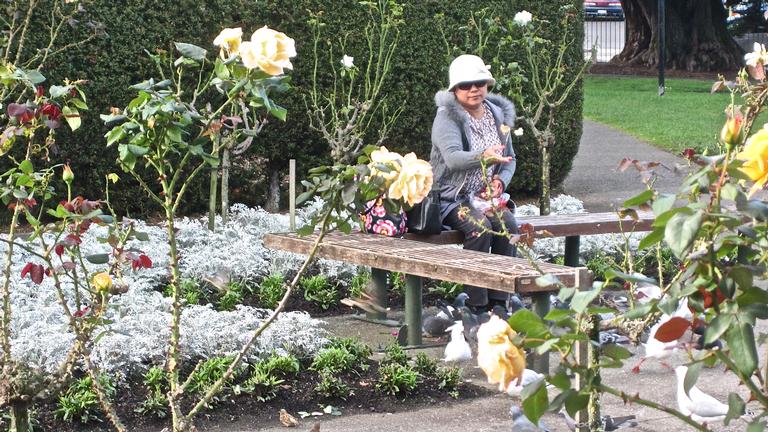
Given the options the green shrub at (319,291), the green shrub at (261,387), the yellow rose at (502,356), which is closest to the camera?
the yellow rose at (502,356)

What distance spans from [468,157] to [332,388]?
5.78 ft

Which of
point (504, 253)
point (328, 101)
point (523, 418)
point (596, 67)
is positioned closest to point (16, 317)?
point (504, 253)

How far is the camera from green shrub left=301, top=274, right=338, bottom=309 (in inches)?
247

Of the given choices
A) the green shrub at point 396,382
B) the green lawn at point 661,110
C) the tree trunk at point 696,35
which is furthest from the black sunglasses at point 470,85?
the tree trunk at point 696,35

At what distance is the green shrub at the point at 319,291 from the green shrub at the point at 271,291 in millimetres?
130

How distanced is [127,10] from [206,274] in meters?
2.48

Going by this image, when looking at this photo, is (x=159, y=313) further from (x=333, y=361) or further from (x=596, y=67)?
(x=596, y=67)

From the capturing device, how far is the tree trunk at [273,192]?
893cm

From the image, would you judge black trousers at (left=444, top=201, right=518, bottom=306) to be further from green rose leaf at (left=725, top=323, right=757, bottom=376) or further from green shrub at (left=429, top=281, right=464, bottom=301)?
green rose leaf at (left=725, top=323, right=757, bottom=376)

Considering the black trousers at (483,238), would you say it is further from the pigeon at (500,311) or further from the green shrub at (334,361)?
the green shrub at (334,361)

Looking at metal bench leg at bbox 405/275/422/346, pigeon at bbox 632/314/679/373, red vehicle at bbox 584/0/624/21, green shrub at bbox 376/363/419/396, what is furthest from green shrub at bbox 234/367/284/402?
red vehicle at bbox 584/0/624/21

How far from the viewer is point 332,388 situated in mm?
4457

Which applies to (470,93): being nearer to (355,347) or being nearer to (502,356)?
(355,347)

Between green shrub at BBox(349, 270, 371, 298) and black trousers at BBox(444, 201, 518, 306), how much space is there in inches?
23.4
